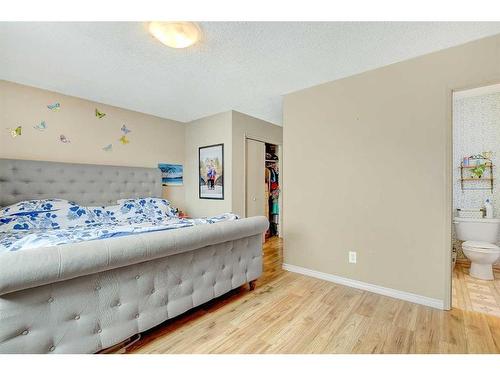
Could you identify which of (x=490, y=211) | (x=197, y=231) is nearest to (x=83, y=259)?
(x=197, y=231)

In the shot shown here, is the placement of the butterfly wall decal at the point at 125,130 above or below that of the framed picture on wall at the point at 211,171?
above

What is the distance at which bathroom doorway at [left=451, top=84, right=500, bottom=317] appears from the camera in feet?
8.75

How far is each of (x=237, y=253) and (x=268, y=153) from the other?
9.56ft

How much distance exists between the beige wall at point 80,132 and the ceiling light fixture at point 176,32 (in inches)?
75.9

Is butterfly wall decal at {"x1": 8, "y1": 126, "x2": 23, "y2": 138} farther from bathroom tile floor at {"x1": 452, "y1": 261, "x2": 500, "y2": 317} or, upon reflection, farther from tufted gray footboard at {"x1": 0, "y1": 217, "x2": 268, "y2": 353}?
bathroom tile floor at {"x1": 452, "y1": 261, "x2": 500, "y2": 317}

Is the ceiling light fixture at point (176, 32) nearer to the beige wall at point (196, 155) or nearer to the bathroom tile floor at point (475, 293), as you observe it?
the beige wall at point (196, 155)

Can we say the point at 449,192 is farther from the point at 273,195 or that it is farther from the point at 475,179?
the point at 273,195

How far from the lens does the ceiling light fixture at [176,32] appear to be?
1596mm

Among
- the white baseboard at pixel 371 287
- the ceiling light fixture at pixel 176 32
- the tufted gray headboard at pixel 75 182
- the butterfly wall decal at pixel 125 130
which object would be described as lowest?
the white baseboard at pixel 371 287

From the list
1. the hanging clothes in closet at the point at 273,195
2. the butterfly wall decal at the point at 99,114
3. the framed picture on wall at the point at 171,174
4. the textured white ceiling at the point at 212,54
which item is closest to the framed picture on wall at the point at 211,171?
the framed picture on wall at the point at 171,174

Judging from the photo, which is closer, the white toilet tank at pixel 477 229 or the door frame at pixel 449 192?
the door frame at pixel 449 192

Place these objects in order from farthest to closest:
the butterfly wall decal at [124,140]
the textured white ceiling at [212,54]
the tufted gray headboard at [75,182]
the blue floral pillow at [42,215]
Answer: the butterfly wall decal at [124,140] < the tufted gray headboard at [75,182] < the blue floral pillow at [42,215] < the textured white ceiling at [212,54]

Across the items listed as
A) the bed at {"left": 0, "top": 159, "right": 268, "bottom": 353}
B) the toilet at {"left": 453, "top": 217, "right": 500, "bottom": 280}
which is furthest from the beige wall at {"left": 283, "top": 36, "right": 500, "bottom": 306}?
the toilet at {"left": 453, "top": 217, "right": 500, "bottom": 280}
